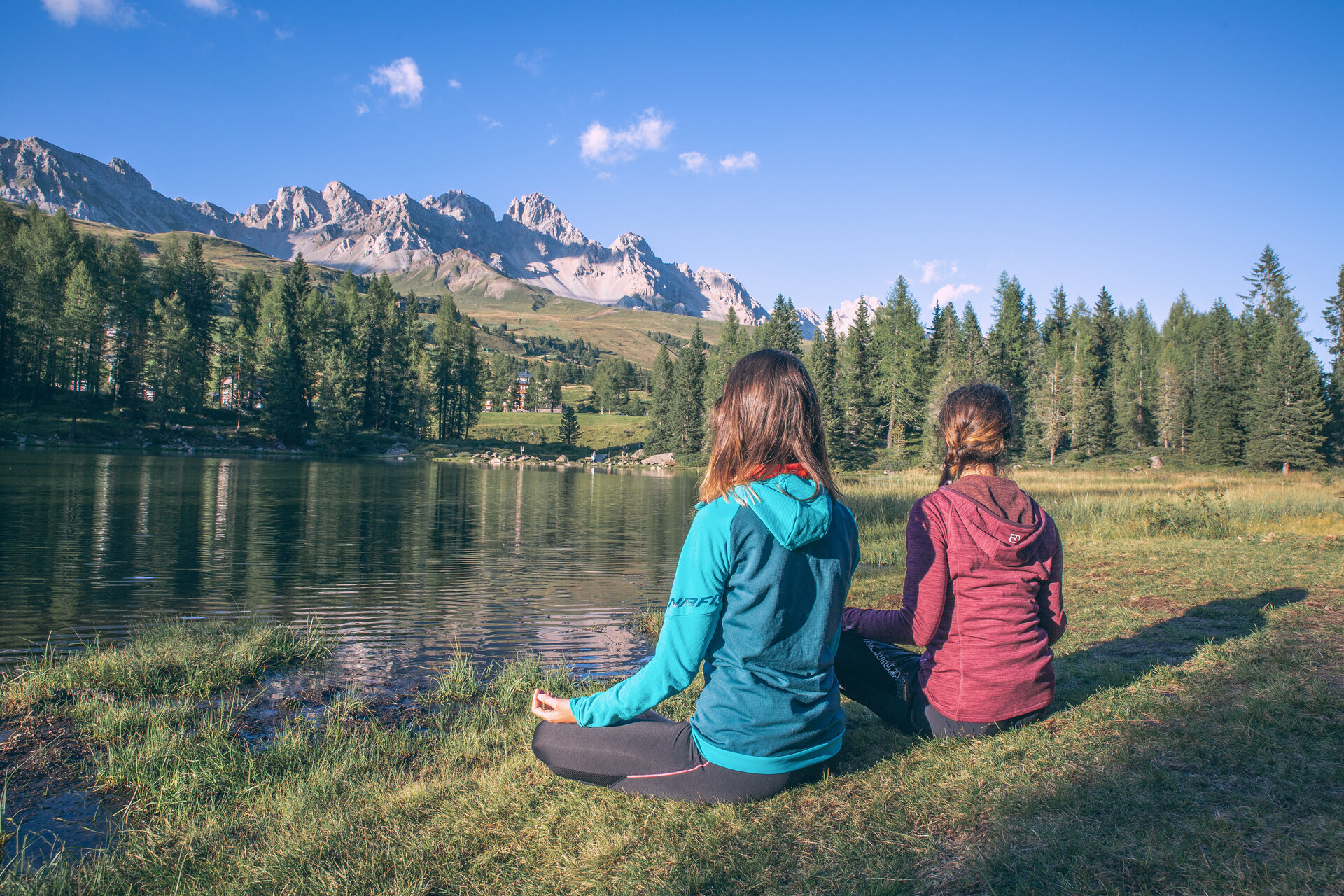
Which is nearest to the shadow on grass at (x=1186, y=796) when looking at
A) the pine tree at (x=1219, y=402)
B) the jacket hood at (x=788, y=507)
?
the jacket hood at (x=788, y=507)

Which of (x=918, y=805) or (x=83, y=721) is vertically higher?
(x=918, y=805)

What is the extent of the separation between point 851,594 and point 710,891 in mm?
9075

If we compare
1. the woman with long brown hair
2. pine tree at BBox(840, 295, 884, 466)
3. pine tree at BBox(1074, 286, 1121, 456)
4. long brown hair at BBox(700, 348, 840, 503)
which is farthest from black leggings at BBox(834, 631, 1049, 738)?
pine tree at BBox(1074, 286, 1121, 456)

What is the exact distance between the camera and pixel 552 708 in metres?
3.26

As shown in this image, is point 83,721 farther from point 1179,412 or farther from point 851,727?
point 1179,412

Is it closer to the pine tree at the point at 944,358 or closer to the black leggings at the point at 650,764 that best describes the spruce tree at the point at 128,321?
the pine tree at the point at 944,358

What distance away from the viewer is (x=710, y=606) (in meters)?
2.88

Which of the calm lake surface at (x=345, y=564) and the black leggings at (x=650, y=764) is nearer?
the black leggings at (x=650, y=764)

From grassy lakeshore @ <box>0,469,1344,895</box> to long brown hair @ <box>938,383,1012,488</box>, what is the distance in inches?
61.7

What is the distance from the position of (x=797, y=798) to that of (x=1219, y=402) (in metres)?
64.9

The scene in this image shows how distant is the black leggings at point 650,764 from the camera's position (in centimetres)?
318

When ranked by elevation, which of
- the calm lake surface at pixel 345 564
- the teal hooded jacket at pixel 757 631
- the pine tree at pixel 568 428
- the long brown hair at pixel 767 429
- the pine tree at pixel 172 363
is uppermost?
the pine tree at pixel 172 363

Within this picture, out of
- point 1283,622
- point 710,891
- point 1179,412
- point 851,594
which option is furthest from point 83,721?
point 1179,412

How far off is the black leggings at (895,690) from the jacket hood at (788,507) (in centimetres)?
154
